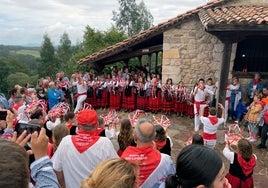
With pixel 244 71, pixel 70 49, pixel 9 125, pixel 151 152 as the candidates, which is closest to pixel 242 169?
pixel 151 152

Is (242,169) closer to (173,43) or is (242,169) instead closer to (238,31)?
(238,31)

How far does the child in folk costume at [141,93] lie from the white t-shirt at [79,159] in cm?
848

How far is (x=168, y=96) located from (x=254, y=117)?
3.50 m

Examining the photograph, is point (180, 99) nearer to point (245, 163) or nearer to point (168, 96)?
point (168, 96)

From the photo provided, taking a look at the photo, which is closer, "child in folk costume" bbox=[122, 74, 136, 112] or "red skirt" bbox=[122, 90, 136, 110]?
"child in folk costume" bbox=[122, 74, 136, 112]


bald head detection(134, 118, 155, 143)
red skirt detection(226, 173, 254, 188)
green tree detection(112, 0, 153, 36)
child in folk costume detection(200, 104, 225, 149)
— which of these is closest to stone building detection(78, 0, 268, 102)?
child in folk costume detection(200, 104, 225, 149)

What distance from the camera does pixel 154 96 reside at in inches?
473

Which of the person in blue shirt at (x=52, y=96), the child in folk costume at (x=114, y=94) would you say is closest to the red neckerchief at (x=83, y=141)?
the person in blue shirt at (x=52, y=96)

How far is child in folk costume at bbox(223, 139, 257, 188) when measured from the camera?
452 centimetres

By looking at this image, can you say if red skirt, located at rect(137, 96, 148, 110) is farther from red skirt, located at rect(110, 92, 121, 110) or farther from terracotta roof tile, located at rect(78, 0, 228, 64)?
terracotta roof tile, located at rect(78, 0, 228, 64)

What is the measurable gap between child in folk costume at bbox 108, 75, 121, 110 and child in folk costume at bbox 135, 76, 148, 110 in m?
0.86

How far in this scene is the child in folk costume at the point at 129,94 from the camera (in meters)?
12.2

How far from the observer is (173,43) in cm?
1195

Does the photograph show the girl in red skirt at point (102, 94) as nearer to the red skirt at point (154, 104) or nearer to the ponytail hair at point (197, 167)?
the red skirt at point (154, 104)
